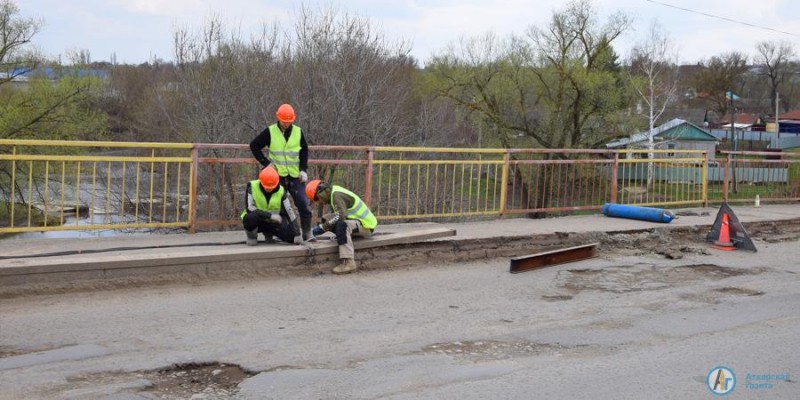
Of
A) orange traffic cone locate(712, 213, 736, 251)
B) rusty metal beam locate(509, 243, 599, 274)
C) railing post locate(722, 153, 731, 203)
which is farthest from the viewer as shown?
railing post locate(722, 153, 731, 203)

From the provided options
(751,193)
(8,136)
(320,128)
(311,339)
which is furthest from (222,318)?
(8,136)

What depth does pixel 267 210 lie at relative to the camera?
8422mm

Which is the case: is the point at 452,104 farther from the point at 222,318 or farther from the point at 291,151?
the point at 222,318

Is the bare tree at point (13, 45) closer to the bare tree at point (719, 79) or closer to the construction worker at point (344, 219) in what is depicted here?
the construction worker at point (344, 219)

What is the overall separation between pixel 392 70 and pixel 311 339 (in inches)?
807

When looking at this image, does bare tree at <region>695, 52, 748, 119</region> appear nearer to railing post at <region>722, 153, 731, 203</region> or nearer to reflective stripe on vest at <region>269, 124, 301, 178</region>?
railing post at <region>722, 153, 731, 203</region>

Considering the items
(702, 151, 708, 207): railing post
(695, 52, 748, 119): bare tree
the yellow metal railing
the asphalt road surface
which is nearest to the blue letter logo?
the asphalt road surface

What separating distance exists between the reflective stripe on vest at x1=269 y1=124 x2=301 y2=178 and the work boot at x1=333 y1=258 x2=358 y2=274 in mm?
1221

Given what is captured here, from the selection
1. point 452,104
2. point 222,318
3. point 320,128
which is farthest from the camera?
point 452,104

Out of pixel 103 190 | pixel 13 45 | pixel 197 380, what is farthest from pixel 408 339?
pixel 13 45

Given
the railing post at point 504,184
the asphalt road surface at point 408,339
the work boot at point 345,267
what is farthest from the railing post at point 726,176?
the work boot at point 345,267

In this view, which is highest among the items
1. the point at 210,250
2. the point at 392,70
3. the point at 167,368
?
the point at 392,70

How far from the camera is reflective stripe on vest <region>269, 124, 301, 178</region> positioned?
871cm

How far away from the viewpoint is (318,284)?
8.01 meters
